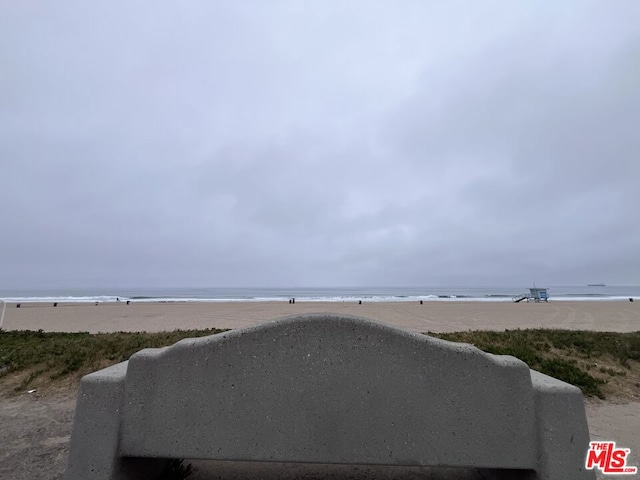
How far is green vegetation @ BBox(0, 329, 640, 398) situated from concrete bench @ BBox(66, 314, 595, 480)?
436 centimetres

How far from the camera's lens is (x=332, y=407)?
8.29 ft

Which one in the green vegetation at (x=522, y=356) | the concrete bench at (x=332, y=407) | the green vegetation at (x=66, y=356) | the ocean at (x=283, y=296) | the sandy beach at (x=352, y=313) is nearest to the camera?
the concrete bench at (x=332, y=407)

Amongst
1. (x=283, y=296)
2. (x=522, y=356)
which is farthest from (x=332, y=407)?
(x=283, y=296)

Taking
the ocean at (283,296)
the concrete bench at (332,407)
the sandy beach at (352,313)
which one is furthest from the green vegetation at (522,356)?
the ocean at (283,296)

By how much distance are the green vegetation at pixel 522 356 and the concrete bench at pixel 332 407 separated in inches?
172

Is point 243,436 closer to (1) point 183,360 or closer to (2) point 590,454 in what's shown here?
(1) point 183,360

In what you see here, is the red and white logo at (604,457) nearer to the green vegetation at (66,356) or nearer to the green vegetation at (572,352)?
the green vegetation at (572,352)

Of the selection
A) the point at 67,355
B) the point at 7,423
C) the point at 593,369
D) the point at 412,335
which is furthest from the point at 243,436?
the point at 593,369

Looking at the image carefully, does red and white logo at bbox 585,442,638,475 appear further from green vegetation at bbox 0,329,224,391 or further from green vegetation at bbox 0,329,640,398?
green vegetation at bbox 0,329,224,391

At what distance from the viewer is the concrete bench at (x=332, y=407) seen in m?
2.49

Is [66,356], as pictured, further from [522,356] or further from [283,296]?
[283,296]

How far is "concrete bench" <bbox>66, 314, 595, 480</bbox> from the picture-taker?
97.9 inches

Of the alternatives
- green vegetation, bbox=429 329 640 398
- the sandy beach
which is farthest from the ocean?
green vegetation, bbox=429 329 640 398

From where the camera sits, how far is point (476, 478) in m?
3.35
